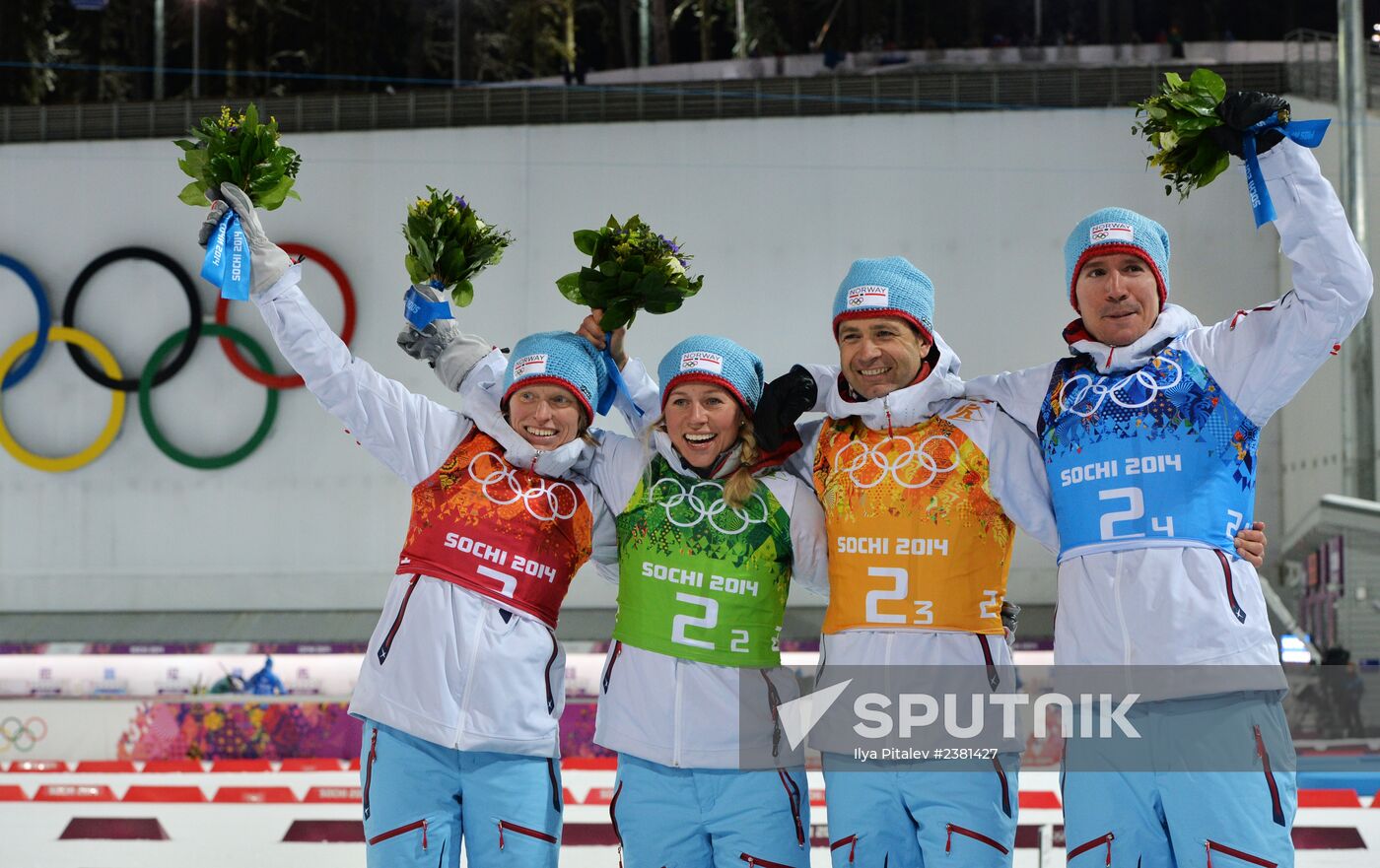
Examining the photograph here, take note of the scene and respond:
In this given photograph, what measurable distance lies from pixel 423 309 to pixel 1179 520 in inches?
93.9

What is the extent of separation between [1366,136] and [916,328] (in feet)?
34.8

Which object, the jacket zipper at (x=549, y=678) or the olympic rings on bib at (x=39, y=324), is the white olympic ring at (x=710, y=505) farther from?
the olympic rings on bib at (x=39, y=324)

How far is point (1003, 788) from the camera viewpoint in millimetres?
3281

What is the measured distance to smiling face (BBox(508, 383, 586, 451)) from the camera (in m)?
3.73

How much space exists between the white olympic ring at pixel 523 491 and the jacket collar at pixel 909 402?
85cm

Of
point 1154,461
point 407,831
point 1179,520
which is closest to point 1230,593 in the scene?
point 1179,520

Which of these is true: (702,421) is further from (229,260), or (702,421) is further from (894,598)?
(229,260)

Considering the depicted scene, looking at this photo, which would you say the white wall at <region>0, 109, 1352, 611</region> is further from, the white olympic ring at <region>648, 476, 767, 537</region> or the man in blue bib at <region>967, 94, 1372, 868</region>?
the man in blue bib at <region>967, 94, 1372, 868</region>

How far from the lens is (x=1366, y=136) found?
39.6ft

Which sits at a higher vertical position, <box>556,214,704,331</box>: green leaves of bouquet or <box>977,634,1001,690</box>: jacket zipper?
<box>556,214,704,331</box>: green leaves of bouquet

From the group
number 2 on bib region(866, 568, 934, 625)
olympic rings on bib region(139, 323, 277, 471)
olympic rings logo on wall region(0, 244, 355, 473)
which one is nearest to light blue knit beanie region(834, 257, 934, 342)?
number 2 on bib region(866, 568, 934, 625)

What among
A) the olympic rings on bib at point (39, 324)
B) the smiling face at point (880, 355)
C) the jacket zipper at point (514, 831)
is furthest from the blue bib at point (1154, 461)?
the olympic rings on bib at point (39, 324)

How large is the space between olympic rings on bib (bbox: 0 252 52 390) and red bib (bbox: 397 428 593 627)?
12225mm

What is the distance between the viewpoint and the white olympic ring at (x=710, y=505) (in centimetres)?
353
